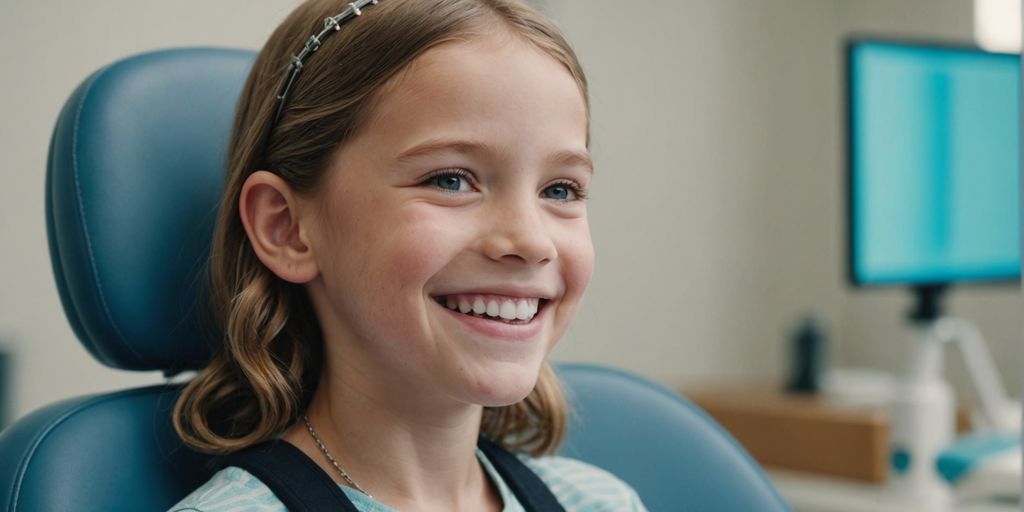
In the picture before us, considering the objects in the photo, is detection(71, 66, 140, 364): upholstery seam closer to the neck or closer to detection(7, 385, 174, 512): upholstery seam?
detection(7, 385, 174, 512): upholstery seam

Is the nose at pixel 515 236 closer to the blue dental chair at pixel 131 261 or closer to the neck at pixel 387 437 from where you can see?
the neck at pixel 387 437

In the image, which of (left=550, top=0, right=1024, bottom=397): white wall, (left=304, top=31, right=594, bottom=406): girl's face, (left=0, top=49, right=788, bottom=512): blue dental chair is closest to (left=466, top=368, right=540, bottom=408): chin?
(left=304, top=31, right=594, bottom=406): girl's face

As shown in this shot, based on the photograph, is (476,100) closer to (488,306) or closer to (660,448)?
(488,306)

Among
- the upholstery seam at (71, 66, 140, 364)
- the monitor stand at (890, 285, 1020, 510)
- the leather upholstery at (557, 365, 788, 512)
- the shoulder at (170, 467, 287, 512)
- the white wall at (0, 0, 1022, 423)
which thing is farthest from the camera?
the white wall at (0, 0, 1022, 423)

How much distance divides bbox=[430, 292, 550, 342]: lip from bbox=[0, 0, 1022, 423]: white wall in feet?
4.29

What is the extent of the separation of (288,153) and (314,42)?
9 centimetres

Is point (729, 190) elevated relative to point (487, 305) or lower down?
elevated

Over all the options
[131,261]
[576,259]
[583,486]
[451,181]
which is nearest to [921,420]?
[583,486]

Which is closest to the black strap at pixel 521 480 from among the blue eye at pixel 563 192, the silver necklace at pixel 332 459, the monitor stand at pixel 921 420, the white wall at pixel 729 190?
the silver necklace at pixel 332 459

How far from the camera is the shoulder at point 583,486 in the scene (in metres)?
1.00

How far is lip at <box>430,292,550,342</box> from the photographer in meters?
0.84

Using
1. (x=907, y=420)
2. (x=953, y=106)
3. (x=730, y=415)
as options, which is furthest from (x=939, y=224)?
(x=730, y=415)

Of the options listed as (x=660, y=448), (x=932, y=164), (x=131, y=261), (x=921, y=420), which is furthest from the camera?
(x=932, y=164)

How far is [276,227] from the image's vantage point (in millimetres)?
917
